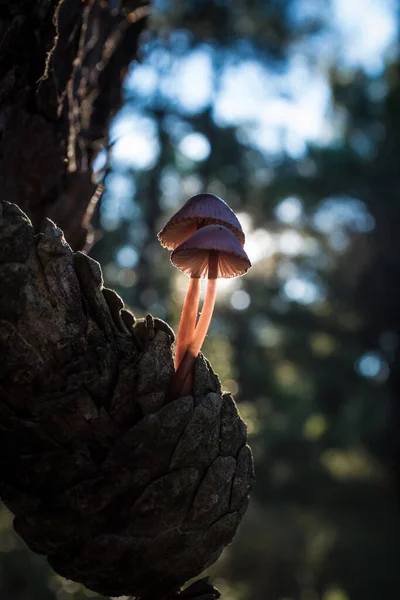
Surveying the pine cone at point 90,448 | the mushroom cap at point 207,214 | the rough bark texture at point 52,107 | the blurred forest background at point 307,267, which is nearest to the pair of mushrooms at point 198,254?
the mushroom cap at point 207,214

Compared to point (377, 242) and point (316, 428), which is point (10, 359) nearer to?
point (316, 428)

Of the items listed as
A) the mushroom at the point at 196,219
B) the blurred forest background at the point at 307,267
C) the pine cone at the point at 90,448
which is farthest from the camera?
the blurred forest background at the point at 307,267

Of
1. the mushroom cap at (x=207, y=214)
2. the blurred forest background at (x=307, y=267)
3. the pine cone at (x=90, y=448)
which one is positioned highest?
the blurred forest background at (x=307, y=267)

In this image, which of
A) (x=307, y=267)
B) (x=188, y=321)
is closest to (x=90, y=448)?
(x=188, y=321)

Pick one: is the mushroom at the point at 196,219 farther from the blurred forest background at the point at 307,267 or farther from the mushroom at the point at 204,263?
the blurred forest background at the point at 307,267

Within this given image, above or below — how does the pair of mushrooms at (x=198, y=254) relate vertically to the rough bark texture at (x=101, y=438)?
above

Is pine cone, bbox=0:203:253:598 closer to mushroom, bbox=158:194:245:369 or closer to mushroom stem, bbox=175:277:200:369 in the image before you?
mushroom stem, bbox=175:277:200:369

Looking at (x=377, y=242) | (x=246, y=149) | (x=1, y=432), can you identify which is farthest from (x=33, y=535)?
(x=246, y=149)

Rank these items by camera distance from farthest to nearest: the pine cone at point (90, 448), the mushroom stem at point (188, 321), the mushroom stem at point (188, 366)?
1. the mushroom stem at point (188, 321)
2. the mushroom stem at point (188, 366)
3. the pine cone at point (90, 448)
